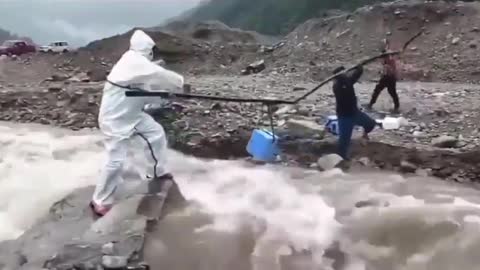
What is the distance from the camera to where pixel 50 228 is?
6.53 meters

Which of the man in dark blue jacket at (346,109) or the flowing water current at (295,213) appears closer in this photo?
the flowing water current at (295,213)

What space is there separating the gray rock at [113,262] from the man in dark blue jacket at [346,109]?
3402 millimetres

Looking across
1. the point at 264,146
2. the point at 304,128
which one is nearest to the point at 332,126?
the point at 304,128

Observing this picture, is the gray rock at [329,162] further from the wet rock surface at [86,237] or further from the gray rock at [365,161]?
the wet rock surface at [86,237]

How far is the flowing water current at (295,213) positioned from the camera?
A: 5.85 m

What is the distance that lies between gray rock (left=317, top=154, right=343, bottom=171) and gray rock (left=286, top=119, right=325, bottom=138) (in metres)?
0.81

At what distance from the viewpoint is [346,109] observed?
26.4ft

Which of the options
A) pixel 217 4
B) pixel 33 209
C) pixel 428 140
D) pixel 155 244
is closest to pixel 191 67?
pixel 428 140

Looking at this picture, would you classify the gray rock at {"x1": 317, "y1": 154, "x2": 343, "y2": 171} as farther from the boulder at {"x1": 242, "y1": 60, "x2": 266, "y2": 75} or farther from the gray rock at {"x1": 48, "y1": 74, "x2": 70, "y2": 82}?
the boulder at {"x1": 242, "y1": 60, "x2": 266, "y2": 75}

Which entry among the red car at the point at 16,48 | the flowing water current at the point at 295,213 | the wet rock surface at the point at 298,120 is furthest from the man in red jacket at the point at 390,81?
the red car at the point at 16,48

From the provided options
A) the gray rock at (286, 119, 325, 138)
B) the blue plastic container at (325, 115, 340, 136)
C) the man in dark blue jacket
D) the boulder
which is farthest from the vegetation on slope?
the man in dark blue jacket

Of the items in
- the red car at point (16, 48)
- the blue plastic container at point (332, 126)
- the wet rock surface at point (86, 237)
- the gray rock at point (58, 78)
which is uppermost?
the blue plastic container at point (332, 126)

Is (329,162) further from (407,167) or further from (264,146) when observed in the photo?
(407,167)

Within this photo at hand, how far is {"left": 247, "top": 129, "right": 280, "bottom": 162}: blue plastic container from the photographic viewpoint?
27.2 feet
